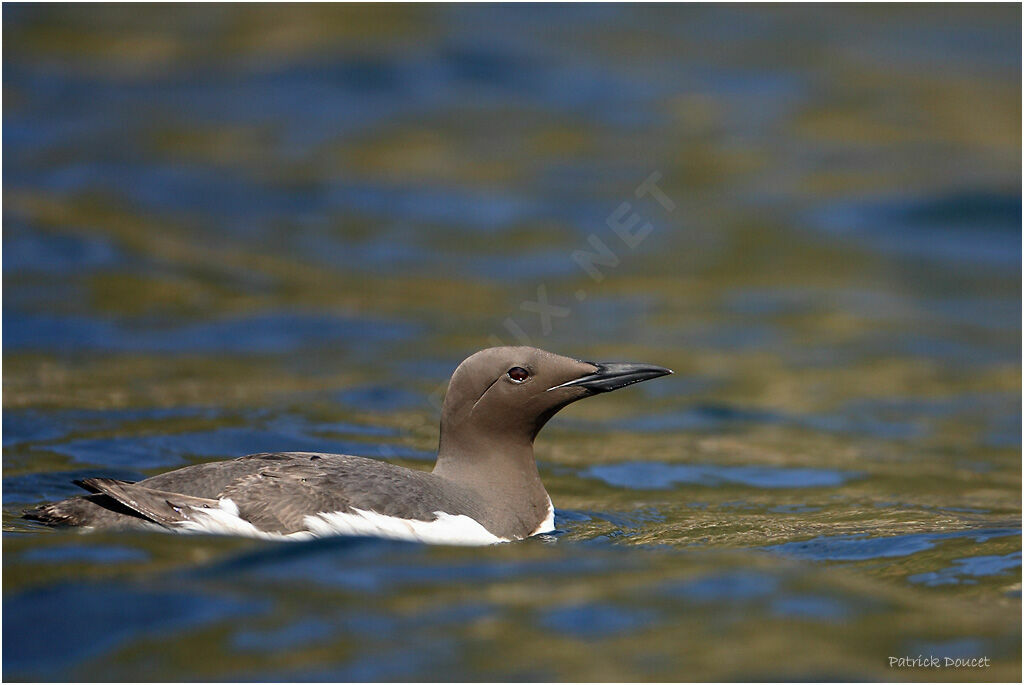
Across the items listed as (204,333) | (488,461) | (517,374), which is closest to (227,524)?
(488,461)

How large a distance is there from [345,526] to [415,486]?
1.45 feet

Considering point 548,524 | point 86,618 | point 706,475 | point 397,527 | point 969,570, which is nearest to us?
point 86,618

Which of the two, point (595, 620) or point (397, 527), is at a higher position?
point (397, 527)

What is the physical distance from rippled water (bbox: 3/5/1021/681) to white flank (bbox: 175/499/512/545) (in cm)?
10

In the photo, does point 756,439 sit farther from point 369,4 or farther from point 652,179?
point 369,4

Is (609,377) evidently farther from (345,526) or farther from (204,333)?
(204,333)

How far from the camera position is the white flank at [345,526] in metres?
6.41

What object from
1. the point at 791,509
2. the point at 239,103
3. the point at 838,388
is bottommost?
the point at 791,509

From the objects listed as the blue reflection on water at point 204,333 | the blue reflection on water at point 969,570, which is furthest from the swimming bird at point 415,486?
the blue reflection on water at point 204,333

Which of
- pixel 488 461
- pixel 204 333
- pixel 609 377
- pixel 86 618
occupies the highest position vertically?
pixel 204 333

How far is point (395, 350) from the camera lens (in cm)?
1276

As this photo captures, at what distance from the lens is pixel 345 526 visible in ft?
21.3

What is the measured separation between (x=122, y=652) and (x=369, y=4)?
1740 cm

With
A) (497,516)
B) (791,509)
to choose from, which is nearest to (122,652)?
(497,516)
